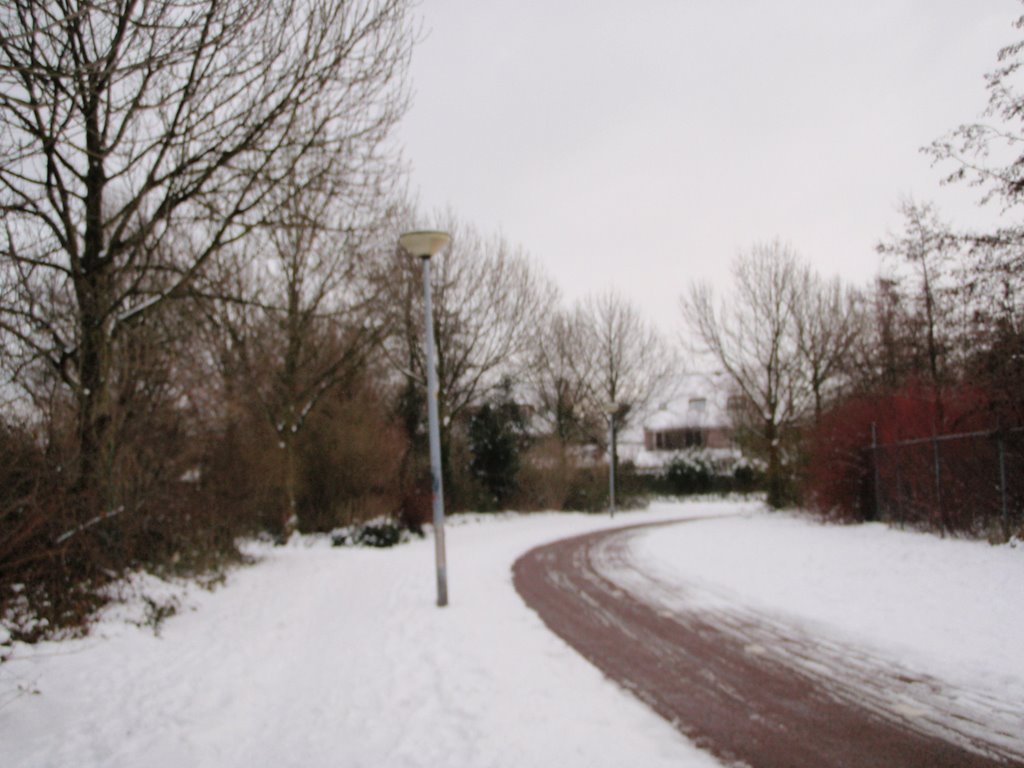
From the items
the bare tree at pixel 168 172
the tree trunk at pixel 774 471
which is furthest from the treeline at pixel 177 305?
the tree trunk at pixel 774 471

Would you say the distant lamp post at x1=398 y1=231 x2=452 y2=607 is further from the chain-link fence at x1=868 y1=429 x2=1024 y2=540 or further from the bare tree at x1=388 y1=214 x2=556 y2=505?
the bare tree at x1=388 y1=214 x2=556 y2=505

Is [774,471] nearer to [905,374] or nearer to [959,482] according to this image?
[905,374]

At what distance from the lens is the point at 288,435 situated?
1830 centimetres

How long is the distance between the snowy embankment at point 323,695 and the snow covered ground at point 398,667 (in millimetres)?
20

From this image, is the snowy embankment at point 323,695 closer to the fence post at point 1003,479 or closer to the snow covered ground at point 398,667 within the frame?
the snow covered ground at point 398,667

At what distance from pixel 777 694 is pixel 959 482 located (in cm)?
952

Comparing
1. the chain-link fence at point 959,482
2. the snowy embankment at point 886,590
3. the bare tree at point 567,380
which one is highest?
the bare tree at point 567,380

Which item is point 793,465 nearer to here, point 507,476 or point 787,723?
point 507,476

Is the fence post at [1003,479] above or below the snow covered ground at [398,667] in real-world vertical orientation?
above

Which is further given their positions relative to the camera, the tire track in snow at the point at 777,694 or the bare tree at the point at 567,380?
the bare tree at the point at 567,380

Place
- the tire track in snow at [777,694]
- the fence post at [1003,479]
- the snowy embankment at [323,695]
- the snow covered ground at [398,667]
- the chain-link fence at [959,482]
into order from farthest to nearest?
the chain-link fence at [959,482], the fence post at [1003,479], the snow covered ground at [398,667], the snowy embankment at [323,695], the tire track in snow at [777,694]

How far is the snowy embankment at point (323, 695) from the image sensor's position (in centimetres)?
472

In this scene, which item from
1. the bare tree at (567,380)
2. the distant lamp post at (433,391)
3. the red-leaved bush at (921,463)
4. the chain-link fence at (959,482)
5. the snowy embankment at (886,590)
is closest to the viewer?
the snowy embankment at (886,590)

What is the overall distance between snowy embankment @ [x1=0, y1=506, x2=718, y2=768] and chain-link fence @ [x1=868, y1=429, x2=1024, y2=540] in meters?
8.04
